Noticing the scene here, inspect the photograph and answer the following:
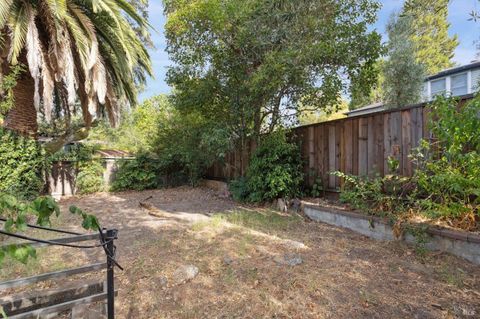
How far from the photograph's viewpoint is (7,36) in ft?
A: 19.9

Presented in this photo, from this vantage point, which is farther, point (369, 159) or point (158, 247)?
point (369, 159)

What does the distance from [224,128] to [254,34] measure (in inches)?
75.7

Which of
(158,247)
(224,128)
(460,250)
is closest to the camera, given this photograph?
(460,250)

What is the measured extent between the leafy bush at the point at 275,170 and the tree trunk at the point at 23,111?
19.5ft

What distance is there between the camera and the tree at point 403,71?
9.42 metres

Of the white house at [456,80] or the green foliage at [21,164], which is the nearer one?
the green foliage at [21,164]

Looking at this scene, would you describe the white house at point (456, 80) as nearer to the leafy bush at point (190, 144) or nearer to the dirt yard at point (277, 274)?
the leafy bush at point (190, 144)

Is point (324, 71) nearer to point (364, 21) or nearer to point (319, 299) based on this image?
point (364, 21)

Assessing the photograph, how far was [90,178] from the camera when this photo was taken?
28.2ft

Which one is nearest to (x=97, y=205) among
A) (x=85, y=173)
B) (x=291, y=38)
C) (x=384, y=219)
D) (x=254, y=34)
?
(x=85, y=173)

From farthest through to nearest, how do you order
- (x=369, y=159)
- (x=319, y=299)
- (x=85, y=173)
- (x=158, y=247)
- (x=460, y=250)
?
1. (x=85, y=173)
2. (x=369, y=159)
3. (x=158, y=247)
4. (x=460, y=250)
5. (x=319, y=299)

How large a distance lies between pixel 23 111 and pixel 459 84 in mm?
15115

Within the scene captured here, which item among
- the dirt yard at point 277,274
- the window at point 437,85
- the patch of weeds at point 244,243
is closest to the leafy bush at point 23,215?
the dirt yard at point 277,274

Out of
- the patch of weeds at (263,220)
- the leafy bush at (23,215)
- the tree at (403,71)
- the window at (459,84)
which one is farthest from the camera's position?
the window at (459,84)
